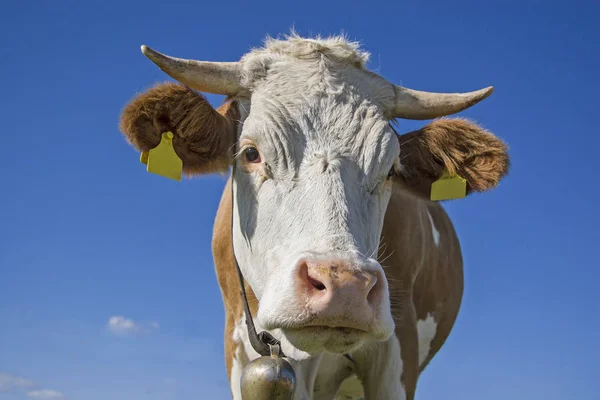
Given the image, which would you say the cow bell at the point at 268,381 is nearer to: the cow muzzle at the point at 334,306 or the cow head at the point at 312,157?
the cow head at the point at 312,157

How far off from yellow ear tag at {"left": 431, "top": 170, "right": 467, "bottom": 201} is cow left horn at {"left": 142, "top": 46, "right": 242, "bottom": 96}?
168 centimetres

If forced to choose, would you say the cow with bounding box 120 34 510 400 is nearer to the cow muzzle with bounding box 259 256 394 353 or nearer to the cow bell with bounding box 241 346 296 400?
the cow muzzle with bounding box 259 256 394 353

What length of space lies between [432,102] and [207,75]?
1.68m

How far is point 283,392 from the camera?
4.20 meters

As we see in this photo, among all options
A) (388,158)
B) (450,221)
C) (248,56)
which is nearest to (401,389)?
(388,158)

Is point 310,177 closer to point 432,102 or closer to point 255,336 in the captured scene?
point 255,336

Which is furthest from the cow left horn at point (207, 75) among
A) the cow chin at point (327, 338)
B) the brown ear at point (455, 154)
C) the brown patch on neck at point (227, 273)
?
the cow chin at point (327, 338)

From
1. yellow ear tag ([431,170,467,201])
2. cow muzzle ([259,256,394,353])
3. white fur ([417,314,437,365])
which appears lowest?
cow muzzle ([259,256,394,353])

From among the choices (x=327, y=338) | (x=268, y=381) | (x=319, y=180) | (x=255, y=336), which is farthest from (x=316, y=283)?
(x=255, y=336)

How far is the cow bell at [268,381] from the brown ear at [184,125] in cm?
138

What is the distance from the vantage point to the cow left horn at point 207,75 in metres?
4.49

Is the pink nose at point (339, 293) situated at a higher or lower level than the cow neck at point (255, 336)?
lower

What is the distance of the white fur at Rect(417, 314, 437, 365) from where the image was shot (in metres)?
6.70

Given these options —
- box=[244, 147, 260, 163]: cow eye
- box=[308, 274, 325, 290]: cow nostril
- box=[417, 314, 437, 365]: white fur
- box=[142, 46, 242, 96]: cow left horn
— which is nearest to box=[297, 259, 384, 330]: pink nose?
box=[308, 274, 325, 290]: cow nostril
